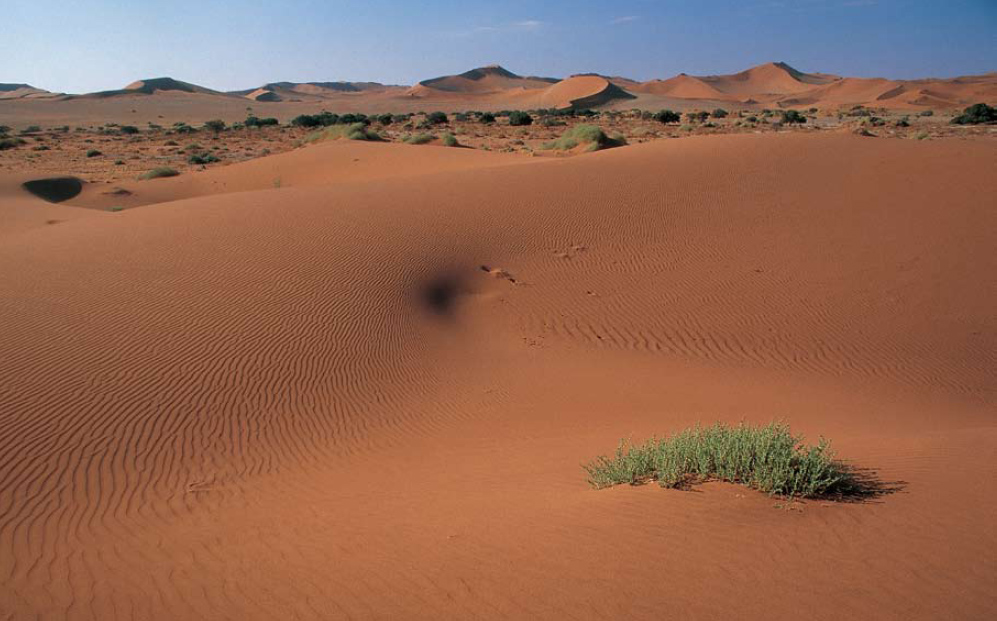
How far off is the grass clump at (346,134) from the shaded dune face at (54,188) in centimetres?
1492

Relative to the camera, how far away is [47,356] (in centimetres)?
898

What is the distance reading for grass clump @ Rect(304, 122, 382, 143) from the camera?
38841 mm

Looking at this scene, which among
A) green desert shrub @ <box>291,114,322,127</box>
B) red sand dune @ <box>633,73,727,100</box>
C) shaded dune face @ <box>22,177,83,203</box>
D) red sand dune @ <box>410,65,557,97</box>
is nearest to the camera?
shaded dune face @ <box>22,177,83,203</box>

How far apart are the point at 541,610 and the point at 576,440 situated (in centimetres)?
426

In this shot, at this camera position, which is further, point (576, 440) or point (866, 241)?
point (866, 241)

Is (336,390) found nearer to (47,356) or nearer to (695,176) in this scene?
(47,356)

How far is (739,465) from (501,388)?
17.3 ft

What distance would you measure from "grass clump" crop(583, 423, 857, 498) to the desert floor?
0.59ft

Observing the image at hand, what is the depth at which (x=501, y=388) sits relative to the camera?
9.93 m

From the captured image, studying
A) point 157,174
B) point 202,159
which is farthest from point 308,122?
point 157,174

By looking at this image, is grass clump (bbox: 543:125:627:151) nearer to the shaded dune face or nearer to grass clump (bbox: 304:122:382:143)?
grass clump (bbox: 304:122:382:143)

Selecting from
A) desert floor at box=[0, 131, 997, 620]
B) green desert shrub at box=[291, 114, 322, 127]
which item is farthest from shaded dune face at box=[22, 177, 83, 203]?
green desert shrub at box=[291, 114, 322, 127]

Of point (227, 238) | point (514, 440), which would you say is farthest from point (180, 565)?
point (227, 238)

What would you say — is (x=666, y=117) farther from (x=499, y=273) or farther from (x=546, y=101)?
(x=546, y=101)
